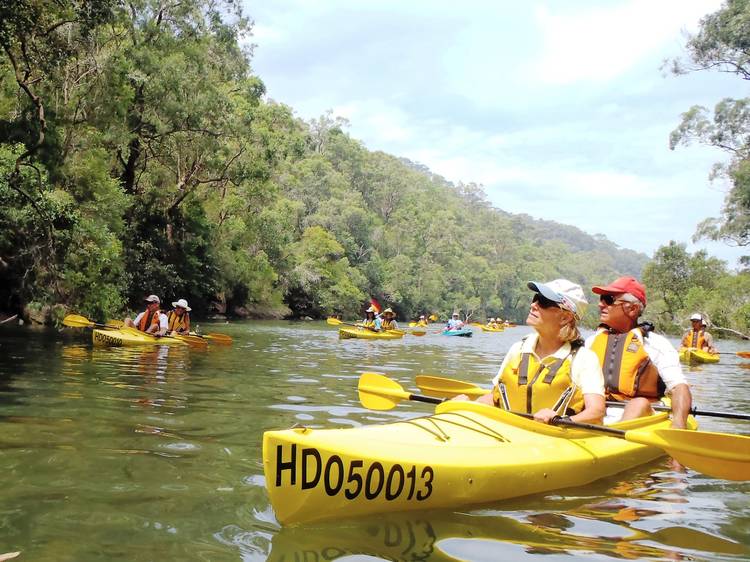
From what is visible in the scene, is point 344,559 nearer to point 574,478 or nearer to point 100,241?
point 574,478

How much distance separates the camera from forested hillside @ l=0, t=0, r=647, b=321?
36.1 feet

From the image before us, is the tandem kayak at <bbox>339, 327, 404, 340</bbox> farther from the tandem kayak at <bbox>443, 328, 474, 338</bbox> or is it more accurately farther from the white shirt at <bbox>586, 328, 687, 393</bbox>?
the white shirt at <bbox>586, 328, 687, 393</bbox>

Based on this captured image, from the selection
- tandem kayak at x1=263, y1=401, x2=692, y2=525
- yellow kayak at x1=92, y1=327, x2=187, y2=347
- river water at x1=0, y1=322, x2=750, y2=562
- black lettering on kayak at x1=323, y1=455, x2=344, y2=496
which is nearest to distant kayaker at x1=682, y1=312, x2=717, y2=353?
river water at x1=0, y1=322, x2=750, y2=562

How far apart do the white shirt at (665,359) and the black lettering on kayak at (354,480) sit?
8.53 feet

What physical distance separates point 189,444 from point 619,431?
2668 millimetres

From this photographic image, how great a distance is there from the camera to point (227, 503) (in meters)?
3.16

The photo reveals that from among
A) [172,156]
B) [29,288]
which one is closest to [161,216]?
[172,156]

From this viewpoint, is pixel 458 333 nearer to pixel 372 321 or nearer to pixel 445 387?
pixel 372 321

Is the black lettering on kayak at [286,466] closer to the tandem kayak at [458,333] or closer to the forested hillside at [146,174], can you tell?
the forested hillside at [146,174]

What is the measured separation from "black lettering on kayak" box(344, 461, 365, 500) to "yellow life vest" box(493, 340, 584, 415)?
146 cm

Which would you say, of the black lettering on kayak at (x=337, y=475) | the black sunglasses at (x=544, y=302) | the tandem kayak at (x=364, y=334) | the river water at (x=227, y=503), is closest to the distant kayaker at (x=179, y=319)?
the river water at (x=227, y=503)

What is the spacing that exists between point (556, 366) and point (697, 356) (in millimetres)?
12052

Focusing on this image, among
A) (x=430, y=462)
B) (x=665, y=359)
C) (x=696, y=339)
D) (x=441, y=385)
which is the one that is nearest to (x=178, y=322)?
(x=441, y=385)

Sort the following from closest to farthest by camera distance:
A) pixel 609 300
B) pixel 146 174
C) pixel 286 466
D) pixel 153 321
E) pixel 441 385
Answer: pixel 286 466 → pixel 609 300 → pixel 441 385 → pixel 153 321 → pixel 146 174
